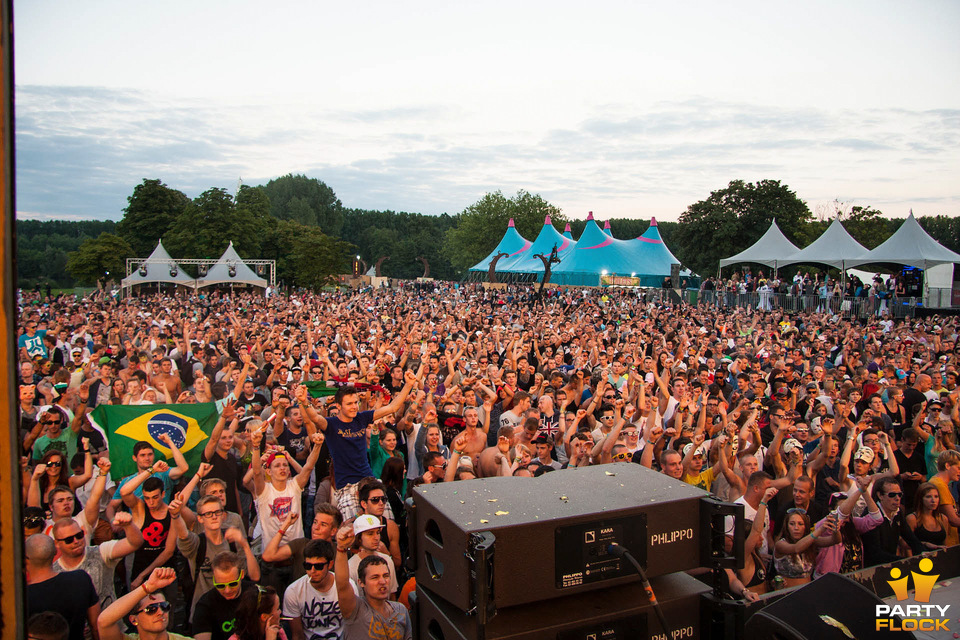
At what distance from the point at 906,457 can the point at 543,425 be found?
365 centimetres

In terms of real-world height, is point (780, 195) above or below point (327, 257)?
above

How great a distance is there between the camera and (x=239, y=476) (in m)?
5.30

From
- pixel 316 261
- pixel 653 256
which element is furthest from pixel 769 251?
pixel 316 261

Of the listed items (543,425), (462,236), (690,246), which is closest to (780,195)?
(690,246)

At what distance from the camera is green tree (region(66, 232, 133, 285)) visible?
4650 centimetres

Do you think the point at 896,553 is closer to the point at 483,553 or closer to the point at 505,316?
the point at 483,553

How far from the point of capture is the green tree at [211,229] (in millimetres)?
46844

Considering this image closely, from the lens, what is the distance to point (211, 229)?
4650 cm

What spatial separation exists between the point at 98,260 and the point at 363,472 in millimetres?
50757

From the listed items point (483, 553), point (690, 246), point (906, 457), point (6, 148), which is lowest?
point (906, 457)

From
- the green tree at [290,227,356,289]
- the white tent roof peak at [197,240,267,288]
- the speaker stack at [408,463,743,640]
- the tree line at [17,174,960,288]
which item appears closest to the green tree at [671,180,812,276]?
the tree line at [17,174,960,288]

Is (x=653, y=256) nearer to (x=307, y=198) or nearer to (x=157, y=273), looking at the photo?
(x=157, y=273)

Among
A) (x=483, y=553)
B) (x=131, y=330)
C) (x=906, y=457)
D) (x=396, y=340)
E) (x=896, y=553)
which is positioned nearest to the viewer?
(x=483, y=553)

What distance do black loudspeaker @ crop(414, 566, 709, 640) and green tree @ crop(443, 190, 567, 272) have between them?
6491 cm
